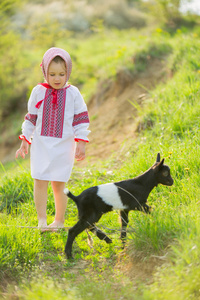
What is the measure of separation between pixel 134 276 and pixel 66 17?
18.8 metres

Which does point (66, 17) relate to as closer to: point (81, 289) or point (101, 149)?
point (101, 149)

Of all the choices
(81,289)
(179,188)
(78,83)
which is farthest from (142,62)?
(81,289)

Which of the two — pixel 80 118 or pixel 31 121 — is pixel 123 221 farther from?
pixel 31 121

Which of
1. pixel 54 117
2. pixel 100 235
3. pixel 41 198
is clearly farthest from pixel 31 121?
pixel 100 235

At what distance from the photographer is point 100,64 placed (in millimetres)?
10633

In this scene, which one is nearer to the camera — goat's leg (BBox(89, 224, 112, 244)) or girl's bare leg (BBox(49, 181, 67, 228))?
goat's leg (BBox(89, 224, 112, 244))

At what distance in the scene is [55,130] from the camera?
11.5 ft

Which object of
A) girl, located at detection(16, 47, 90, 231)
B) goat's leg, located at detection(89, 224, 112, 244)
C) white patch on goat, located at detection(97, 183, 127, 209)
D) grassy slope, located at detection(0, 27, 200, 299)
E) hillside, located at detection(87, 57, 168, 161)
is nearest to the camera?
grassy slope, located at detection(0, 27, 200, 299)

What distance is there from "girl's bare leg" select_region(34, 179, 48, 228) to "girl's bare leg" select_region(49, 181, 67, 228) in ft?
0.30

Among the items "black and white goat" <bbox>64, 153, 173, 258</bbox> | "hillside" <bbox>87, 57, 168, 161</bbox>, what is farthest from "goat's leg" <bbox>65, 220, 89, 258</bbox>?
"hillside" <bbox>87, 57, 168, 161</bbox>

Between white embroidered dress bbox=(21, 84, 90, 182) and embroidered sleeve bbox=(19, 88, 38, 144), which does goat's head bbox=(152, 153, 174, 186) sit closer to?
white embroidered dress bbox=(21, 84, 90, 182)

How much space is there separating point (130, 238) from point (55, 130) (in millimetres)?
1248

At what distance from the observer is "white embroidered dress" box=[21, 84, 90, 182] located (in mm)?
3514

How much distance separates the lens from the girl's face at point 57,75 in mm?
3422
